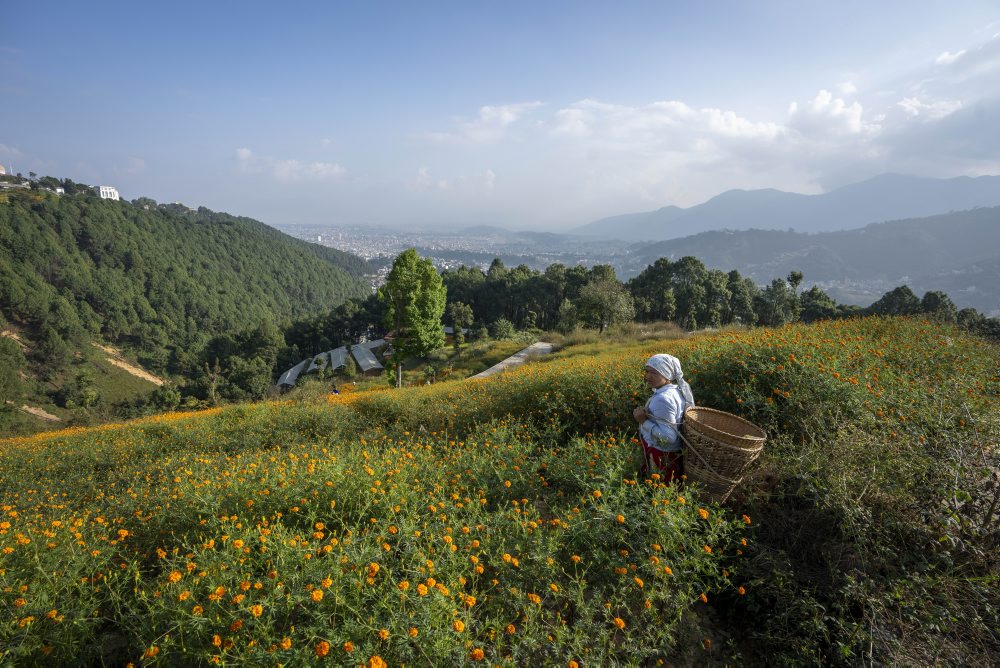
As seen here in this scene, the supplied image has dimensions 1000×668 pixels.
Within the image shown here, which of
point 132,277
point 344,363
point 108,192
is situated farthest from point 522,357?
point 108,192

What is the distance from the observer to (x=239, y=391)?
144 ft

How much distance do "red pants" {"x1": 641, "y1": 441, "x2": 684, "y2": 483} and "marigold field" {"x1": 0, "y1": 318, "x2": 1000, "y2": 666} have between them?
1.00 ft

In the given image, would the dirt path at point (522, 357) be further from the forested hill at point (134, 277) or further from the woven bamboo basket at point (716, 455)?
the forested hill at point (134, 277)

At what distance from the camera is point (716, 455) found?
10.3 feet

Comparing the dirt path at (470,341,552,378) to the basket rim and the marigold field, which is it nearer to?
the marigold field

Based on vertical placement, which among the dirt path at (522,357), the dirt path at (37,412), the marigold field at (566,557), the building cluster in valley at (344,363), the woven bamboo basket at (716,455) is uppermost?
the woven bamboo basket at (716,455)

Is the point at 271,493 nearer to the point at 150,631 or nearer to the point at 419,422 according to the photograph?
the point at 150,631

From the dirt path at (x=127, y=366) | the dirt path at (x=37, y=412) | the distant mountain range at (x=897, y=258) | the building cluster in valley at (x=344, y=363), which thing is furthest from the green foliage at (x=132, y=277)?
the distant mountain range at (x=897, y=258)

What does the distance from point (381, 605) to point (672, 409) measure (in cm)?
262

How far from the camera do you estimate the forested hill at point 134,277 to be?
7362 centimetres

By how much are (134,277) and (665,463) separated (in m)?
123

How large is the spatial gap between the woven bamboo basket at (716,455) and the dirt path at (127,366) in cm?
9236

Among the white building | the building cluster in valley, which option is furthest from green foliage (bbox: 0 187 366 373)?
the white building

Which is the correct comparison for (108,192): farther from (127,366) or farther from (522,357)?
(522,357)
